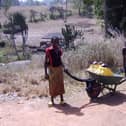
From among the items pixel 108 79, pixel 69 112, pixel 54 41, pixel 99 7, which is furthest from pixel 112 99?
pixel 99 7

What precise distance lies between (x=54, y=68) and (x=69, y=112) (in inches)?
39.3

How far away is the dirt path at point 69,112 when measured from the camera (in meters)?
7.60

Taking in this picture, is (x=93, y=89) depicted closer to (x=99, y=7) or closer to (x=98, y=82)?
(x=98, y=82)

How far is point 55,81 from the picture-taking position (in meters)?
8.82

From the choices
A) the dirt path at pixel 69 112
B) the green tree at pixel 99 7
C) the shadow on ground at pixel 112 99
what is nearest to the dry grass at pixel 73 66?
the dirt path at pixel 69 112

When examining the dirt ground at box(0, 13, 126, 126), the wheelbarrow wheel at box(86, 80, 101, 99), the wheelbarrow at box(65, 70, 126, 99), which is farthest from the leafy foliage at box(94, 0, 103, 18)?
the wheelbarrow wheel at box(86, 80, 101, 99)

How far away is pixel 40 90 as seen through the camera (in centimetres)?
987

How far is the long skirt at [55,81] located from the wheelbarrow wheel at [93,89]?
550 millimetres

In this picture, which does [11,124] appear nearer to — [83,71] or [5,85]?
[5,85]

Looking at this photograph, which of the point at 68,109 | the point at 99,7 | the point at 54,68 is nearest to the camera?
the point at 68,109

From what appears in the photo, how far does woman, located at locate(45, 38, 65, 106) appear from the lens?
859 cm

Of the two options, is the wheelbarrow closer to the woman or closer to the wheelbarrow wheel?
the wheelbarrow wheel

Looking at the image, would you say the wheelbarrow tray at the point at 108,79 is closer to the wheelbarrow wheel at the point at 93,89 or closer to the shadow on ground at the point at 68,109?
the wheelbarrow wheel at the point at 93,89

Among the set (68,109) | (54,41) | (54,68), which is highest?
(54,41)
